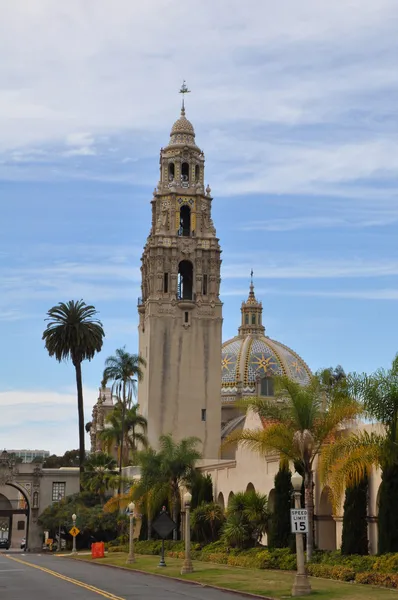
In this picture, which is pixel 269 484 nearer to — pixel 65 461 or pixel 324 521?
pixel 324 521

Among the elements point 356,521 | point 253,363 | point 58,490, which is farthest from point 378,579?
point 253,363

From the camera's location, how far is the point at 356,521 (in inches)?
1378

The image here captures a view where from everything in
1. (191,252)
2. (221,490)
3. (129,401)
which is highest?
(191,252)

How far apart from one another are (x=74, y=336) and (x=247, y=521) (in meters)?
39.7

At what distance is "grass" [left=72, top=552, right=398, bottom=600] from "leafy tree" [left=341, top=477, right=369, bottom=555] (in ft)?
7.56

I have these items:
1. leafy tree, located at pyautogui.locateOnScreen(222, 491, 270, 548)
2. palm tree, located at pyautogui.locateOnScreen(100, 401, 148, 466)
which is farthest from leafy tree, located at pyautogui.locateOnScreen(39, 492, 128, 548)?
leafy tree, located at pyautogui.locateOnScreen(222, 491, 270, 548)

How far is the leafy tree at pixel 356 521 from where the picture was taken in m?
34.8

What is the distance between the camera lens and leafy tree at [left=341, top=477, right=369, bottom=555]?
34812 mm

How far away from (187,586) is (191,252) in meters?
52.3

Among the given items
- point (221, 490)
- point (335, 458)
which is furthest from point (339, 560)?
point (221, 490)

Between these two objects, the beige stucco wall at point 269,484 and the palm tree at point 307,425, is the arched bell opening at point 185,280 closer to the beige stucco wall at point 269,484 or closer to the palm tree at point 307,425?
the beige stucco wall at point 269,484

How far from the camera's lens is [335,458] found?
32562 mm

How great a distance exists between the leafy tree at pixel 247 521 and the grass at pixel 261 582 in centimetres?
206

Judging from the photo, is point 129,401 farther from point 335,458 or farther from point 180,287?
point 335,458
